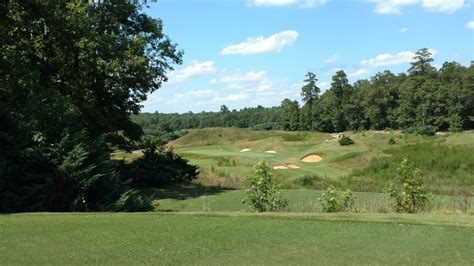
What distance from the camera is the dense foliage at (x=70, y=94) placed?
13922 millimetres

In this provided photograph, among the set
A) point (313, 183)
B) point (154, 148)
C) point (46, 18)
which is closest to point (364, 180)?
point (313, 183)

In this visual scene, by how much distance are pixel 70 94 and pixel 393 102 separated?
332 ft

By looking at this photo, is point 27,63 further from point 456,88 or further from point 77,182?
point 456,88

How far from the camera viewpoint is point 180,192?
24781 millimetres

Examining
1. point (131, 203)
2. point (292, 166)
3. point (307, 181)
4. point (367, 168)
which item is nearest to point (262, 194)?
point (131, 203)

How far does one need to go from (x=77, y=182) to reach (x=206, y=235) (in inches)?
256

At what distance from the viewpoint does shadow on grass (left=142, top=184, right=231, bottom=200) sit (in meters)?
23.0

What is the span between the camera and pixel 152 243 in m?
8.04

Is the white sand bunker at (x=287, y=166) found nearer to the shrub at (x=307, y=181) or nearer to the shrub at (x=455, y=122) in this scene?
the shrub at (x=307, y=181)

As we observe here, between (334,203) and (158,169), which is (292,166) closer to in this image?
(158,169)

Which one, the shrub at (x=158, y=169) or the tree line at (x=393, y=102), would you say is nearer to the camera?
the shrub at (x=158, y=169)

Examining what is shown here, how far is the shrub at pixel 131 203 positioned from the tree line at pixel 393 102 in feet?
224

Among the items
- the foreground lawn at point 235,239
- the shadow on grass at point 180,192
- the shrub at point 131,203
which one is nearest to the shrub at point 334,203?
the foreground lawn at point 235,239

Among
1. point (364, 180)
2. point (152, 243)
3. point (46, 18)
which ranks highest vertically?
point (46, 18)
